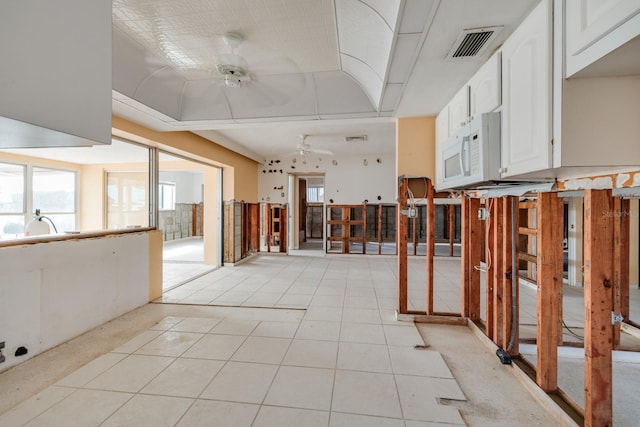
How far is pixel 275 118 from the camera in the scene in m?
3.11

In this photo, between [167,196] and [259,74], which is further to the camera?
[167,196]

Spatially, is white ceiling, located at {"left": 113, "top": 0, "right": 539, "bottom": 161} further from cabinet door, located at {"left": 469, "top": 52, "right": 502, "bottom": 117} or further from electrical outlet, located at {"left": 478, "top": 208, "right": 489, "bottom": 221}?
electrical outlet, located at {"left": 478, "top": 208, "right": 489, "bottom": 221}

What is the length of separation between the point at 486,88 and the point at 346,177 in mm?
5042

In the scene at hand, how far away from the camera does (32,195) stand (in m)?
4.38

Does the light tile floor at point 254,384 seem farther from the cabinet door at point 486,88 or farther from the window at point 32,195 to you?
the window at point 32,195

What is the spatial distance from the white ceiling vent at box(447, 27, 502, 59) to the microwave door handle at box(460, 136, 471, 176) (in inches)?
22.1

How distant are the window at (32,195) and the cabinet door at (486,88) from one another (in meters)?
5.38

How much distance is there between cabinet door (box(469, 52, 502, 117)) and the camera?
5.85ft

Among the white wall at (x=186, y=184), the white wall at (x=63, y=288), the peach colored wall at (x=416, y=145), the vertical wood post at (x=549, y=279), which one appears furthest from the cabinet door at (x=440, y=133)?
the white wall at (x=186, y=184)

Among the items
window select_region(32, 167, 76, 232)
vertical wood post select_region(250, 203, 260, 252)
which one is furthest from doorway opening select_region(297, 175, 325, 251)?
window select_region(32, 167, 76, 232)

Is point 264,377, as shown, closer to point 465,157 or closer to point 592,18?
point 465,157

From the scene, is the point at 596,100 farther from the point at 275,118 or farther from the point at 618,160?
the point at 275,118

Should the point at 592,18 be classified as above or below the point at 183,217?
above

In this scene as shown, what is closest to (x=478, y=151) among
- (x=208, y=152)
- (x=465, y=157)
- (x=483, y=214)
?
(x=465, y=157)
